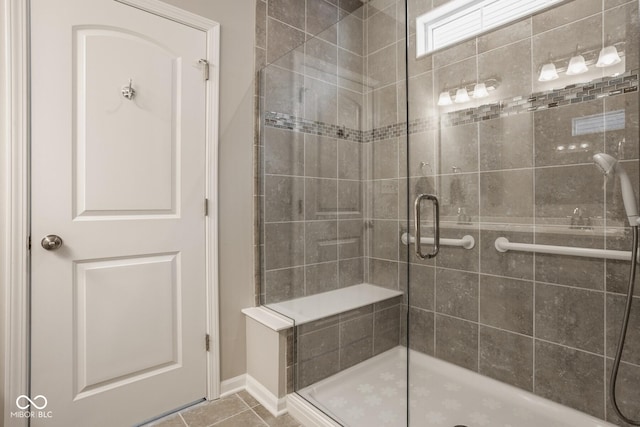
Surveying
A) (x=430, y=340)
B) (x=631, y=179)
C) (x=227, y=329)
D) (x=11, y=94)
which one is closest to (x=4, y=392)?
(x=227, y=329)

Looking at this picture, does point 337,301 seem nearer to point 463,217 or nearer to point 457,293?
point 457,293

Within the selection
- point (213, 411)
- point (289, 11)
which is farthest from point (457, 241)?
point (289, 11)

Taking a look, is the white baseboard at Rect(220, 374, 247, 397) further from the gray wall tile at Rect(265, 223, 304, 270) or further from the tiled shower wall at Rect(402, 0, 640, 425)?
the tiled shower wall at Rect(402, 0, 640, 425)

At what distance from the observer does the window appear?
1752 mm

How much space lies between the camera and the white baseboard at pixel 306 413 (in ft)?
5.12

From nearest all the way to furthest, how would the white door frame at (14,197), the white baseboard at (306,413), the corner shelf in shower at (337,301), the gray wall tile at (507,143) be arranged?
1. the white door frame at (14,197)
2. the white baseboard at (306,413)
3. the gray wall tile at (507,143)
4. the corner shelf in shower at (337,301)

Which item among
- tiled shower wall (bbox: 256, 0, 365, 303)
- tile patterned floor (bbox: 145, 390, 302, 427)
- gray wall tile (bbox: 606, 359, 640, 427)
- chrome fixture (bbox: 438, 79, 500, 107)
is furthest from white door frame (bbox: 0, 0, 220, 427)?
gray wall tile (bbox: 606, 359, 640, 427)

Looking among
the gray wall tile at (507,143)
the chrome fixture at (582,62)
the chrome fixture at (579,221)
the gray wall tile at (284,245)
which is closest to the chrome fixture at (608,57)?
the chrome fixture at (582,62)

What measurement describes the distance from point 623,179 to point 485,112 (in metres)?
0.71

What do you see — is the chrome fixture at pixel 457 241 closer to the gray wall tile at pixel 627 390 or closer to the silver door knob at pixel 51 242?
the gray wall tile at pixel 627 390

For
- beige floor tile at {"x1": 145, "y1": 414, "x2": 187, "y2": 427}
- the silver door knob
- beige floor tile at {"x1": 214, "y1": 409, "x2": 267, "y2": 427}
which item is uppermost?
the silver door knob

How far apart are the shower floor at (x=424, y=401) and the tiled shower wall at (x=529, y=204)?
0.08 metres

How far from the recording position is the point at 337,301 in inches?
71.2

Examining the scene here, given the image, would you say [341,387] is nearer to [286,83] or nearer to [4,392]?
[4,392]
